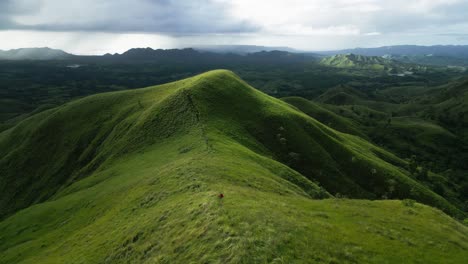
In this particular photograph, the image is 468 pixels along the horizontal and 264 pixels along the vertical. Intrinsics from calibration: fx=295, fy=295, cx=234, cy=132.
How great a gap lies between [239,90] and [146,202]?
7331cm

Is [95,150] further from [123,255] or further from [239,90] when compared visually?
[123,255]

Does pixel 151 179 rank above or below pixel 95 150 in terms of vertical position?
above

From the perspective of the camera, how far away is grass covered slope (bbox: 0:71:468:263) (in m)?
26.3

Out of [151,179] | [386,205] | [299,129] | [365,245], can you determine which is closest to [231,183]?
[151,179]

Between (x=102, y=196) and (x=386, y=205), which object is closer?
(x=386, y=205)

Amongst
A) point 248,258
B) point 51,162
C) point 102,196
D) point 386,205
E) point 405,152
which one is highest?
point 248,258

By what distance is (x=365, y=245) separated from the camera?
2698 centimetres

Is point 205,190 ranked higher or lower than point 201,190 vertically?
higher

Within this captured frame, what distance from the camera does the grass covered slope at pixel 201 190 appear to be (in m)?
26.3

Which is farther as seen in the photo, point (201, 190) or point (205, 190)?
point (201, 190)

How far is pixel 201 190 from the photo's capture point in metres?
36.7

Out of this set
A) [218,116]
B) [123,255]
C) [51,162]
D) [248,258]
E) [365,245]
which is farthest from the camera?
[51,162]

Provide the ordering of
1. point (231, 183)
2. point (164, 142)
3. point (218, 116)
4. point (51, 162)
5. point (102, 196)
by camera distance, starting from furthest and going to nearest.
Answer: point (51, 162) < point (218, 116) < point (164, 142) < point (102, 196) < point (231, 183)

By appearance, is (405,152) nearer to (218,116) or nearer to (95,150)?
(218,116)
